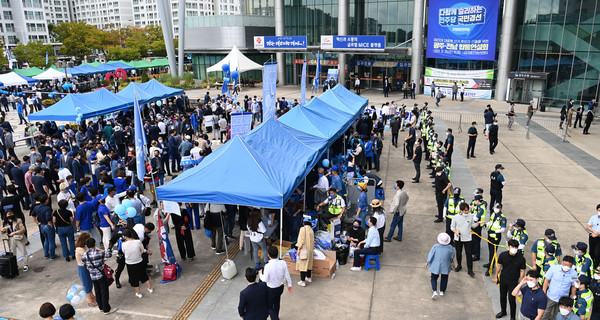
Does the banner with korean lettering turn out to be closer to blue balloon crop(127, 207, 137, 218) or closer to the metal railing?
the metal railing

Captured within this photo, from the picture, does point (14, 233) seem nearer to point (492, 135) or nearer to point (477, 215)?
point (477, 215)

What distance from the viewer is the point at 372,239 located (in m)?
8.76

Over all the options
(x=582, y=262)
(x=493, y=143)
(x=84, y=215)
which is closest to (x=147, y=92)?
(x=84, y=215)

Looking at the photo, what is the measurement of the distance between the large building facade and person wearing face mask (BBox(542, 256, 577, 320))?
27.7 metres

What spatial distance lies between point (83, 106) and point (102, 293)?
1292 cm

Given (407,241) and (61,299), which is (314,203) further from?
(61,299)

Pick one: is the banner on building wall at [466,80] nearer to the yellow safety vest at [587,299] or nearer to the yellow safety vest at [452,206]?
the yellow safety vest at [452,206]

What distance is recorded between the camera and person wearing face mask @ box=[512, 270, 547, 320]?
20.4 feet

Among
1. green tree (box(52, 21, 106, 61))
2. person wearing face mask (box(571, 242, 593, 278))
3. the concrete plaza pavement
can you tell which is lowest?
the concrete plaza pavement

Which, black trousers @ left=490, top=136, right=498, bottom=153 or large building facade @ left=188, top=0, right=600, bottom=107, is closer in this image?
black trousers @ left=490, top=136, right=498, bottom=153

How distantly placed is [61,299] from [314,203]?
659 centimetres

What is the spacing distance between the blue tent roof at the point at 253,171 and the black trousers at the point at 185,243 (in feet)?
4.16

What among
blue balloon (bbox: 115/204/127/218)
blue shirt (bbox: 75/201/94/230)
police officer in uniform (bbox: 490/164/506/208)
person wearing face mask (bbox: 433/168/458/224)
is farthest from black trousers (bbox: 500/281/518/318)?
blue shirt (bbox: 75/201/94/230)

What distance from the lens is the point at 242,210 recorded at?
32.6 ft
